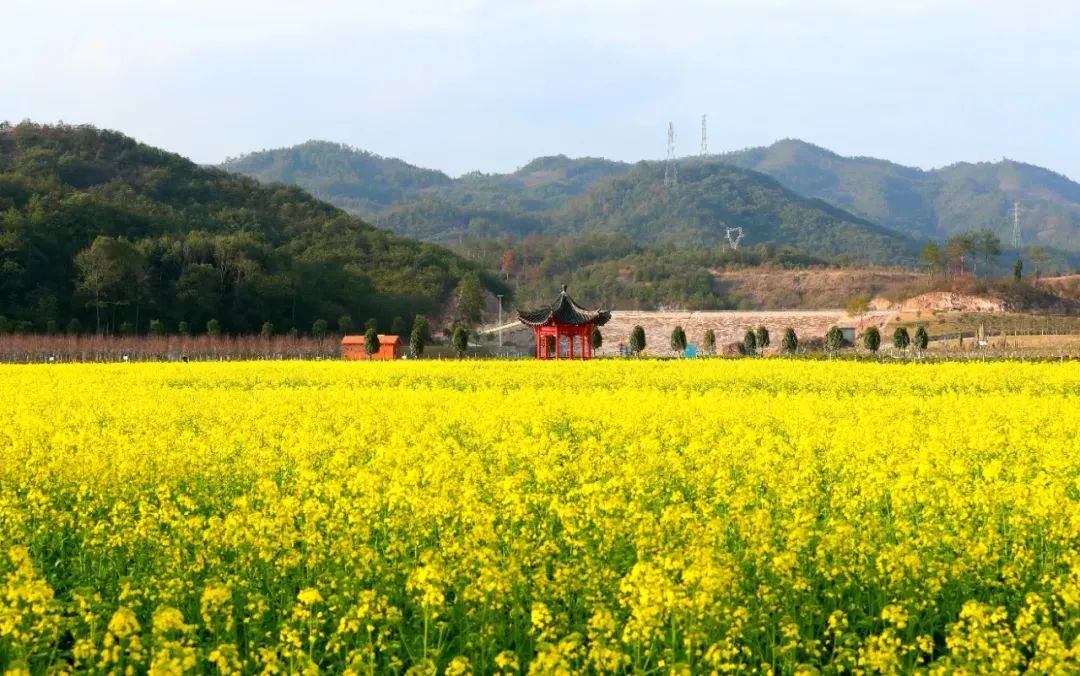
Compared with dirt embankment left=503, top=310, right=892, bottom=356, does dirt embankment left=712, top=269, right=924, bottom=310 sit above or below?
above

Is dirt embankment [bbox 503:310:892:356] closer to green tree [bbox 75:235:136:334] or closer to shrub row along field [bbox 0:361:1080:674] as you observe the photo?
green tree [bbox 75:235:136:334]

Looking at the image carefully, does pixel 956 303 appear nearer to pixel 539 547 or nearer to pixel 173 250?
pixel 173 250


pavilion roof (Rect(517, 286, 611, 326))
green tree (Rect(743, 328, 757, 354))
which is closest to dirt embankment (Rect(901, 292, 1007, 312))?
green tree (Rect(743, 328, 757, 354))

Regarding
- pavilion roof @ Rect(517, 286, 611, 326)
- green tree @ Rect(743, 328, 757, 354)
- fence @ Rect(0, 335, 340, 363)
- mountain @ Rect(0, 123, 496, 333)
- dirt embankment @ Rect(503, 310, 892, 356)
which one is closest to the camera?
pavilion roof @ Rect(517, 286, 611, 326)

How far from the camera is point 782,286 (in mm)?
135625

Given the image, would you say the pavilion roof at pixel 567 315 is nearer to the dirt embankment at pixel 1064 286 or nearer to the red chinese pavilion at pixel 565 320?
the red chinese pavilion at pixel 565 320

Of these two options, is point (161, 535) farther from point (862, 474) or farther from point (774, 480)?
point (862, 474)

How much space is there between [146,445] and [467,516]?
228 inches

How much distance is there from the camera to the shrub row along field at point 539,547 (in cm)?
558

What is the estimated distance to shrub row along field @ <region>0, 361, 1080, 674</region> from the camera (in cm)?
558

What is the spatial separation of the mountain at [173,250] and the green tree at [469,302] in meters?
3.18

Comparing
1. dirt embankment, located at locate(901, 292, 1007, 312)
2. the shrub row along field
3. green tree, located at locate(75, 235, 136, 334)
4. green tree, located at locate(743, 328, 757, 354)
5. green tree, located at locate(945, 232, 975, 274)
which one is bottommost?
the shrub row along field

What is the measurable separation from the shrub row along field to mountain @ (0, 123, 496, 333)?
58334 millimetres

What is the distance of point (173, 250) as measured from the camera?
251 ft
